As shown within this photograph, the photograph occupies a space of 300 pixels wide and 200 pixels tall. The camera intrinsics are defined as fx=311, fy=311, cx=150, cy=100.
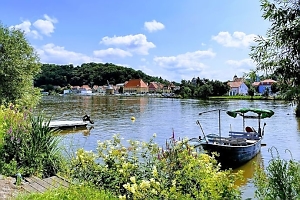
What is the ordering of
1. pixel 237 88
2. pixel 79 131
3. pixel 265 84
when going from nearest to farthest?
pixel 79 131, pixel 265 84, pixel 237 88

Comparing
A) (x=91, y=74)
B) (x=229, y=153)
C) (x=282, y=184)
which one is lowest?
(x=229, y=153)

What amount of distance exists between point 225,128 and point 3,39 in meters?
19.9

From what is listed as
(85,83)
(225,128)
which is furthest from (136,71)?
(225,128)

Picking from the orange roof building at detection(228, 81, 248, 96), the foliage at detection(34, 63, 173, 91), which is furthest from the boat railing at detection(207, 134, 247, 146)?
the foliage at detection(34, 63, 173, 91)

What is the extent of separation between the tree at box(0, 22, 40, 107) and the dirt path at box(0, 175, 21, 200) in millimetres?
16172

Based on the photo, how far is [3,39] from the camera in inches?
833

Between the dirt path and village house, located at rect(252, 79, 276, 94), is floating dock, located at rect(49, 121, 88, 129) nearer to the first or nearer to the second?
village house, located at rect(252, 79, 276, 94)

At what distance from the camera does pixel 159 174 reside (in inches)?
173

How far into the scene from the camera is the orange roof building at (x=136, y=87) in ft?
500

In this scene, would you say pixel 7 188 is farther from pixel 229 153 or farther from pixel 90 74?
pixel 90 74

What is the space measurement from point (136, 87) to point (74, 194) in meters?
150

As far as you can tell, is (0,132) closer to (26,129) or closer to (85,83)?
(26,129)

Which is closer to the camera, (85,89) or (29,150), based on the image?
(29,150)

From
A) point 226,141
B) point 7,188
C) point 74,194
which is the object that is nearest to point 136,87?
point 226,141
